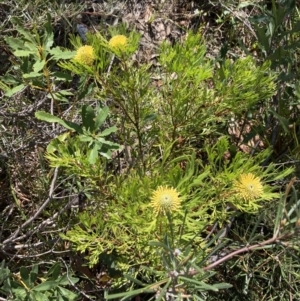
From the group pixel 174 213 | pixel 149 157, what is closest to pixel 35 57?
pixel 149 157

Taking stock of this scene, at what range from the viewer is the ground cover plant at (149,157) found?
112 cm

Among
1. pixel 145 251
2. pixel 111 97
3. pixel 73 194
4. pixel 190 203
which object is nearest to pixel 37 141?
pixel 73 194

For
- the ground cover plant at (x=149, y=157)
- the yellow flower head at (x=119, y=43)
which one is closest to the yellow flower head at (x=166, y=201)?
the ground cover plant at (x=149, y=157)

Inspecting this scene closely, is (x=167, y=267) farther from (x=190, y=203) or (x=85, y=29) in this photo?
(x=85, y=29)

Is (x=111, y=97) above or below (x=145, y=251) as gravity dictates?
above

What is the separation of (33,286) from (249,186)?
65 cm

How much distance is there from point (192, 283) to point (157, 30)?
1.21m

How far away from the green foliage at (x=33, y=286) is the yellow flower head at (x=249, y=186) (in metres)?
0.55

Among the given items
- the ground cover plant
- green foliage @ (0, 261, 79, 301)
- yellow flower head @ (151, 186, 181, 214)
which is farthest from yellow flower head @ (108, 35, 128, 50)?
green foliage @ (0, 261, 79, 301)

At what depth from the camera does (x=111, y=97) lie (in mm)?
1277

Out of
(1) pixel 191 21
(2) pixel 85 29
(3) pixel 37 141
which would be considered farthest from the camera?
(1) pixel 191 21

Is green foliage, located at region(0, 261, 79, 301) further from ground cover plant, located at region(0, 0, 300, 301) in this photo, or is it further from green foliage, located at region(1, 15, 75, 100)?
green foliage, located at region(1, 15, 75, 100)

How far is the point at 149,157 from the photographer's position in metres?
1.38

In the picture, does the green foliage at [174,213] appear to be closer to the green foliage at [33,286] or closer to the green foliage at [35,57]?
the green foliage at [33,286]
